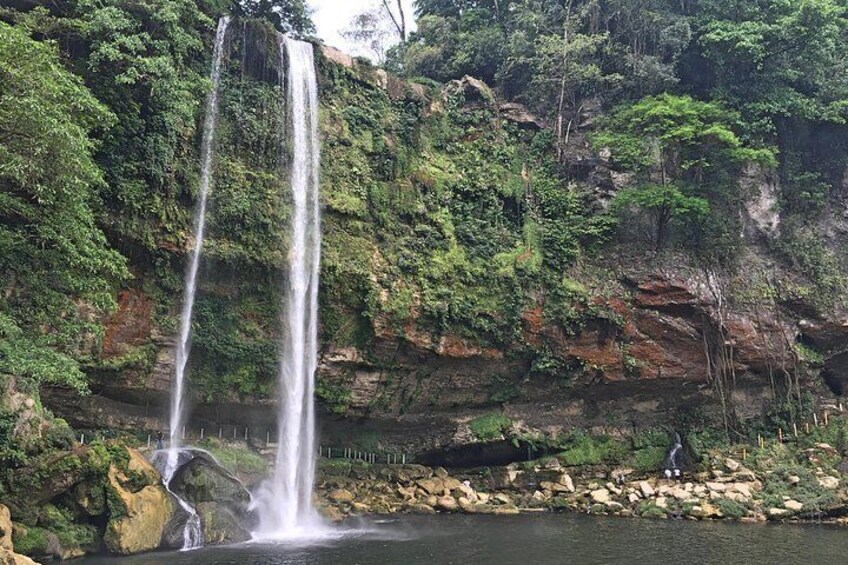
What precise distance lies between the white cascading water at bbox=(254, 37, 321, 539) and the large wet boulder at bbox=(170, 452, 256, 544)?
5.08ft

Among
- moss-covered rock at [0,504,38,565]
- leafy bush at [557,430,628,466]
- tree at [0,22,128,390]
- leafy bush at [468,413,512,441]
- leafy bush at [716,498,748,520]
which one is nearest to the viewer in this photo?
moss-covered rock at [0,504,38,565]

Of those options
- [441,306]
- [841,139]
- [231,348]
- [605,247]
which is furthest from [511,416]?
[841,139]

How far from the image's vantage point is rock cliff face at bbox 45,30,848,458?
1947 centimetres

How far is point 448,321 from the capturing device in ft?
69.1

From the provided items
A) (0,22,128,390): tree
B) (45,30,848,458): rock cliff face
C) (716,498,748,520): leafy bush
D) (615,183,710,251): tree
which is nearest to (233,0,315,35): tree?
(45,30,848,458): rock cliff face

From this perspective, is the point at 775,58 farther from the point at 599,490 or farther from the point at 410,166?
the point at 599,490

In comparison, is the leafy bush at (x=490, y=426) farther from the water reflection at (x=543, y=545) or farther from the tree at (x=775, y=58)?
the tree at (x=775, y=58)

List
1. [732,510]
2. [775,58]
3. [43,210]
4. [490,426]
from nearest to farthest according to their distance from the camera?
[43,210], [732,510], [490,426], [775,58]

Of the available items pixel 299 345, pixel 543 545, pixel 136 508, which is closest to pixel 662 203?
pixel 543 545

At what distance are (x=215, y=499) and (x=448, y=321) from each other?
9.22 metres

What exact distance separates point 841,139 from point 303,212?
74.2ft

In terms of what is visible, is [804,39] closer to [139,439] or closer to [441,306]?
[441,306]

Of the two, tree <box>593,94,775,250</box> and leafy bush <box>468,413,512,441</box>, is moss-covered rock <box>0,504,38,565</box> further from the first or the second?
tree <box>593,94,775,250</box>

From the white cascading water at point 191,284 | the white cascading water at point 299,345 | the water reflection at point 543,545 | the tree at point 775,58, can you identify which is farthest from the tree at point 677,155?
the white cascading water at point 191,284
